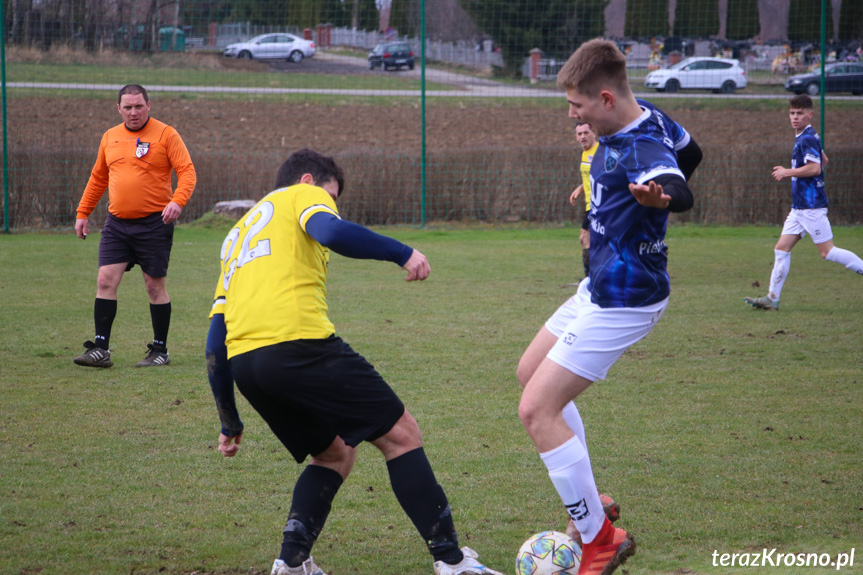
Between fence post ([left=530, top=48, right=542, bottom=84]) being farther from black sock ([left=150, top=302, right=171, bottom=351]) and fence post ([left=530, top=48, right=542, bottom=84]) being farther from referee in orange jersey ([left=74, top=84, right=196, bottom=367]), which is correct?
black sock ([left=150, top=302, right=171, bottom=351])

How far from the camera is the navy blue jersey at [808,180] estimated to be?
888 centimetres

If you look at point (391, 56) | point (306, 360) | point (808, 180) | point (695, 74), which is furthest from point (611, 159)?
point (695, 74)

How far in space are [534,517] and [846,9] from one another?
16.3 meters

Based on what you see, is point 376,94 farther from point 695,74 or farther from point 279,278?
point 279,278

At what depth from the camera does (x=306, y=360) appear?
313 centimetres

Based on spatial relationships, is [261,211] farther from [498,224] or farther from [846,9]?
[846,9]

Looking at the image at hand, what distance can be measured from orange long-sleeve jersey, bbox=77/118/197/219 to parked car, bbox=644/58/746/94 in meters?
12.8

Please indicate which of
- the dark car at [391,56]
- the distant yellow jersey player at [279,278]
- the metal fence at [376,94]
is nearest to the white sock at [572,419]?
the distant yellow jersey player at [279,278]

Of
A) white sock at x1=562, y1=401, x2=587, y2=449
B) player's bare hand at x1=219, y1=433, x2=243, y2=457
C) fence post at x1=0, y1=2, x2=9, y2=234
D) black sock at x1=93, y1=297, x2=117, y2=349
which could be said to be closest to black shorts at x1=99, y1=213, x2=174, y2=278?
black sock at x1=93, y1=297, x2=117, y2=349

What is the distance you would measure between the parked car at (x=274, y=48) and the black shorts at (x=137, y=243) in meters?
10.4

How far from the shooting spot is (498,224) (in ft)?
53.5

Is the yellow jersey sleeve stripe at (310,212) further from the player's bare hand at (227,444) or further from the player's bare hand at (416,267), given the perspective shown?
the player's bare hand at (227,444)

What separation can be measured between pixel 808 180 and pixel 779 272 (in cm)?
108

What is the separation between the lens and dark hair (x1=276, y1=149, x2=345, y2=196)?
338cm
